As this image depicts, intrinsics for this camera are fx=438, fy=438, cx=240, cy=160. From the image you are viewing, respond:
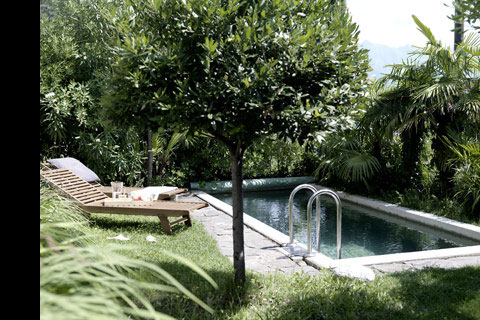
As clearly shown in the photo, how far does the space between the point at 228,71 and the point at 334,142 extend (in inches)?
362

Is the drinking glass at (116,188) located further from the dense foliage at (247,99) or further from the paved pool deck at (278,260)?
the paved pool deck at (278,260)

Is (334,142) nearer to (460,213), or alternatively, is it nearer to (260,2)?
(460,213)

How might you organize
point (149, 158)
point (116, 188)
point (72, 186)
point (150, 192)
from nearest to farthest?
1. point (72, 186)
2. point (116, 188)
3. point (150, 192)
4. point (149, 158)

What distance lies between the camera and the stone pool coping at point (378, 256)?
4746 mm

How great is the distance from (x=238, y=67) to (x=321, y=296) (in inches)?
85.8

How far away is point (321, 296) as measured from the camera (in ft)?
13.1

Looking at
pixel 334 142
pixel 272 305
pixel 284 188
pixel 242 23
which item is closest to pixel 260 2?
pixel 242 23

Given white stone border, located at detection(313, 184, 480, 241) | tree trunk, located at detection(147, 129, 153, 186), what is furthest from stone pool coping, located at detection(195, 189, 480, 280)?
tree trunk, located at detection(147, 129, 153, 186)

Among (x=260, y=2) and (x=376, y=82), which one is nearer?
(x=260, y=2)

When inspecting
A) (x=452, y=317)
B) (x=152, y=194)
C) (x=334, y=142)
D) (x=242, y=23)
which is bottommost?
(x=452, y=317)

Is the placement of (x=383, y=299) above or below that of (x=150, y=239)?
below

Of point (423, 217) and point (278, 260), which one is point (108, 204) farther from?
point (423, 217)

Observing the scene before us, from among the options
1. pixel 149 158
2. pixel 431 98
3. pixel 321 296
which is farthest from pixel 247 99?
pixel 149 158

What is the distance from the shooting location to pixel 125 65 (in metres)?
3.55
